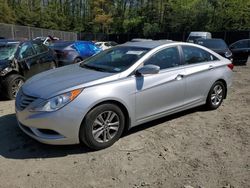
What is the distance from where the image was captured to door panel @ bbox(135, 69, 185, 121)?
15.7 feet

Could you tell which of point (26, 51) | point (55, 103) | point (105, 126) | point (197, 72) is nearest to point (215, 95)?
point (197, 72)

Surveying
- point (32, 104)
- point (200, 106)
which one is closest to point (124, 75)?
point (32, 104)

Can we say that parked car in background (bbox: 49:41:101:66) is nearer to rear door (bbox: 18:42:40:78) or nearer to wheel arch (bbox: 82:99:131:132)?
rear door (bbox: 18:42:40:78)

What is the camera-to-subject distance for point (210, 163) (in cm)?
406

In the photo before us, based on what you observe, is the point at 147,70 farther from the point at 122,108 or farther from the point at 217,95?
the point at 217,95

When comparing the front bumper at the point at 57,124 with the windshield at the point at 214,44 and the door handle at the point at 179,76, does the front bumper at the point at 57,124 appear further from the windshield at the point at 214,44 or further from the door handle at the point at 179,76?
the windshield at the point at 214,44

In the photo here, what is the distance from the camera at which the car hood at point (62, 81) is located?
4273 mm

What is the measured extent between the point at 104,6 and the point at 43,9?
1255cm

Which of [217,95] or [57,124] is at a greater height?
[57,124]

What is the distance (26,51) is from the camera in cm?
841

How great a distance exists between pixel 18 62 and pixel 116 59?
11.9ft

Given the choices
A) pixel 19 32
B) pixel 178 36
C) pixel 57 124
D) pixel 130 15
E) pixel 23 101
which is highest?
pixel 23 101

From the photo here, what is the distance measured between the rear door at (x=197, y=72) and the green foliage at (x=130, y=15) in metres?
37.1

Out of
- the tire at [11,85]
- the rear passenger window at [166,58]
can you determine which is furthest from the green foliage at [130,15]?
the rear passenger window at [166,58]
